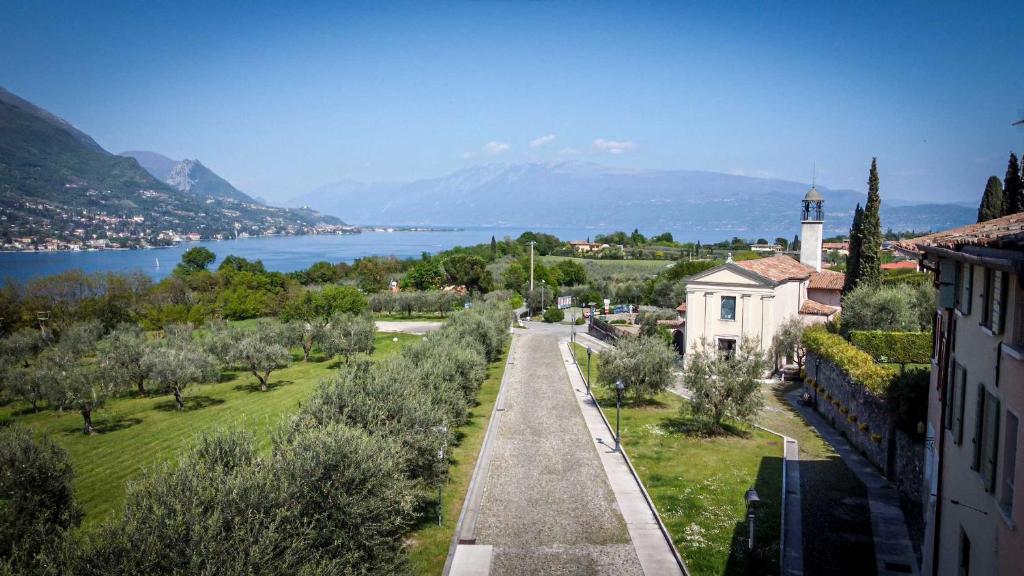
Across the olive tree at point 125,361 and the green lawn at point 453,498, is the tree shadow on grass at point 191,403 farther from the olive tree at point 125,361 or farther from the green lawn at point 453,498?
the green lawn at point 453,498

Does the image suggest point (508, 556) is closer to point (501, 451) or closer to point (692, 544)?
point (692, 544)

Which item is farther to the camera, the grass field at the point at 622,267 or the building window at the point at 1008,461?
the grass field at the point at 622,267

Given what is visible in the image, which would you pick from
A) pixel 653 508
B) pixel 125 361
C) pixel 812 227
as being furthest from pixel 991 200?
pixel 125 361

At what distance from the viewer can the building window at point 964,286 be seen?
388 inches

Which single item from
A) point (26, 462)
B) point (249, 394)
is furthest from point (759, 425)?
point (249, 394)

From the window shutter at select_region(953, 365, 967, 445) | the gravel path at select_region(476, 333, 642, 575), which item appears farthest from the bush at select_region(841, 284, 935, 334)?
the window shutter at select_region(953, 365, 967, 445)

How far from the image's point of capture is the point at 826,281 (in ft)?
156

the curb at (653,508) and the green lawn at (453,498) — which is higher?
the curb at (653,508)

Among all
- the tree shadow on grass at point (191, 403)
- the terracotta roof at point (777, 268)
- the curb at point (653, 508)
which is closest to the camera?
the curb at point (653, 508)

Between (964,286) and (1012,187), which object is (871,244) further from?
(964,286)

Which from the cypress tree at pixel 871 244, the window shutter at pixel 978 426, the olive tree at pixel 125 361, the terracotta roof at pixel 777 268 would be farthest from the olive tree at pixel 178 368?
the cypress tree at pixel 871 244

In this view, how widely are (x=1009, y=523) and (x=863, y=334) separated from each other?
29.0 metres

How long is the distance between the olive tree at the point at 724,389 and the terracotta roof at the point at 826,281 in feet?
84.3

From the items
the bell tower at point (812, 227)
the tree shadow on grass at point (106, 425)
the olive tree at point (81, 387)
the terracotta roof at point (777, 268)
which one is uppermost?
the bell tower at point (812, 227)
